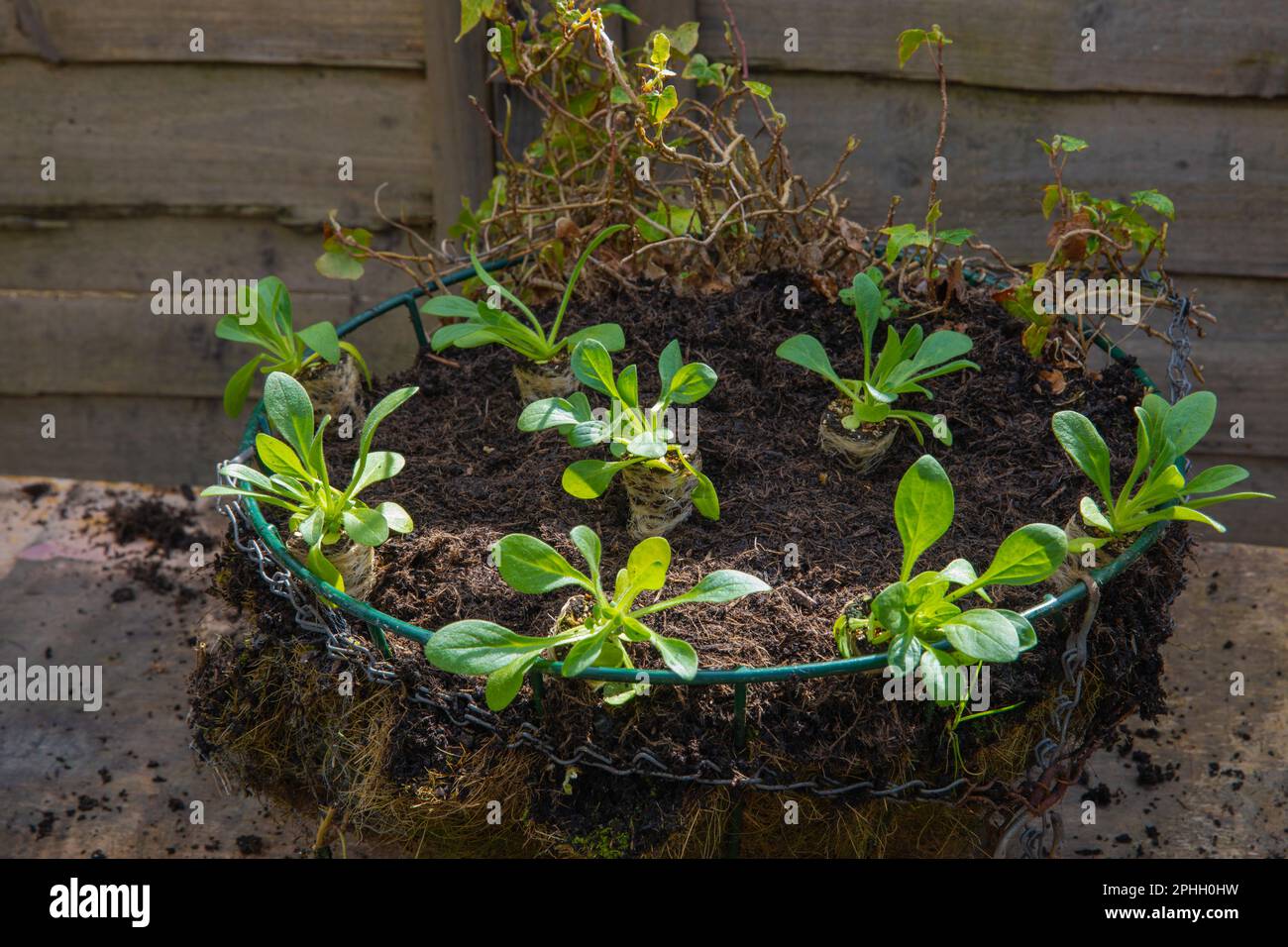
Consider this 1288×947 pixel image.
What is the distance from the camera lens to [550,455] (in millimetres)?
1421

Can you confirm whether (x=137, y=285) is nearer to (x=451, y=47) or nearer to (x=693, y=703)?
(x=451, y=47)

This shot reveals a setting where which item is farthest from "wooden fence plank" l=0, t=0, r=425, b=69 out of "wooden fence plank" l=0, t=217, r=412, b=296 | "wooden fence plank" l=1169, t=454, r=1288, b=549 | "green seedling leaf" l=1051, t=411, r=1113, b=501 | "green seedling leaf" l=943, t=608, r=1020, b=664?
"wooden fence plank" l=1169, t=454, r=1288, b=549

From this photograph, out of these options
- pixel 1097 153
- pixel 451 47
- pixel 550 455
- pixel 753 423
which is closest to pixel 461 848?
pixel 550 455

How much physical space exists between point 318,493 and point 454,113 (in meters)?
1.08

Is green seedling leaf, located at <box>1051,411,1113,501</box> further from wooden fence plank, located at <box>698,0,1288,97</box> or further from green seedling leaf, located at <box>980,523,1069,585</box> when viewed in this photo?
wooden fence plank, located at <box>698,0,1288,97</box>

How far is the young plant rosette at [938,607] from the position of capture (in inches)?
39.2

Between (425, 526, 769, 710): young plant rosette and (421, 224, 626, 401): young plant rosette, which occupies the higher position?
(421, 224, 626, 401): young plant rosette

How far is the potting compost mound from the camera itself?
1.06 metres

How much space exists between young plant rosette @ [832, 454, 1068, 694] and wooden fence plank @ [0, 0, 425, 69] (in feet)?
4.55

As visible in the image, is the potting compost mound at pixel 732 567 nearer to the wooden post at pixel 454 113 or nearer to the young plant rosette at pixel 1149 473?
the young plant rosette at pixel 1149 473

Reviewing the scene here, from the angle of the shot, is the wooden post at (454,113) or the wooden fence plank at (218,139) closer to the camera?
the wooden post at (454,113)

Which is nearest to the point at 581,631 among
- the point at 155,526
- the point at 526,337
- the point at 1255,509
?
the point at 526,337

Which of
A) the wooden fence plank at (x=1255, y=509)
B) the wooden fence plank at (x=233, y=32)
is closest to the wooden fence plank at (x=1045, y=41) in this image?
the wooden fence plank at (x=233, y=32)

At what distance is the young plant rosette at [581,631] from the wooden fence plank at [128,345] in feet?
4.50
